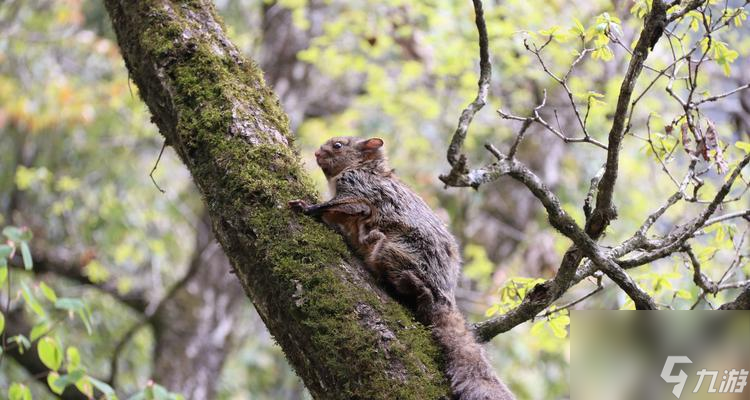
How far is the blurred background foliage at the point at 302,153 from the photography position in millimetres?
8508

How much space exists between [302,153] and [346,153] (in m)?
3.66

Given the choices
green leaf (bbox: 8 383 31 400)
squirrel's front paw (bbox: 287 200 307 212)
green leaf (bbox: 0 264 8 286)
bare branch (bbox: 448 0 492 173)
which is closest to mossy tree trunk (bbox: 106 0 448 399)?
squirrel's front paw (bbox: 287 200 307 212)

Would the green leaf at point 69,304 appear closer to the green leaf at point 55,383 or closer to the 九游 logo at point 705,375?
the green leaf at point 55,383

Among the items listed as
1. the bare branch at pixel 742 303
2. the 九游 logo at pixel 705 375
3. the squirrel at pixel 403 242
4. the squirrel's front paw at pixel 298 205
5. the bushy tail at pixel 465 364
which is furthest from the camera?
the squirrel's front paw at pixel 298 205

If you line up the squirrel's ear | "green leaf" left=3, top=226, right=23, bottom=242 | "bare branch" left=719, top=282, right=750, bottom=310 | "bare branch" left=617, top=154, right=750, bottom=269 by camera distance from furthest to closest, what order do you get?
1. the squirrel's ear
2. "green leaf" left=3, top=226, right=23, bottom=242
3. "bare branch" left=617, top=154, right=750, bottom=269
4. "bare branch" left=719, top=282, right=750, bottom=310

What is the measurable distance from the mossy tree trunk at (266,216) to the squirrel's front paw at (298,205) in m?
0.03

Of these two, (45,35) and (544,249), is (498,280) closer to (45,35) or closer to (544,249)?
(544,249)

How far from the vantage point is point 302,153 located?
8.91m

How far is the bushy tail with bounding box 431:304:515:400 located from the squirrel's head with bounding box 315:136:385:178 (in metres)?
2.00

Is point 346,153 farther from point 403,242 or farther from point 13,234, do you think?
point 13,234

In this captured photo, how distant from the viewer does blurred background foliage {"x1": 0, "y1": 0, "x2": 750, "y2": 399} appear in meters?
8.51

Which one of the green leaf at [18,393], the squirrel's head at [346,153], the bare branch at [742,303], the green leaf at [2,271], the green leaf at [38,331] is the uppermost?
the squirrel's head at [346,153]

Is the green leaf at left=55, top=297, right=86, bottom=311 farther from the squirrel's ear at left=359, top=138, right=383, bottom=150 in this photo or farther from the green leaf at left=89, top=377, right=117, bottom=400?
the squirrel's ear at left=359, top=138, right=383, bottom=150

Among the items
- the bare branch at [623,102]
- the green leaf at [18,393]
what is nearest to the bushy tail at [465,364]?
the bare branch at [623,102]
